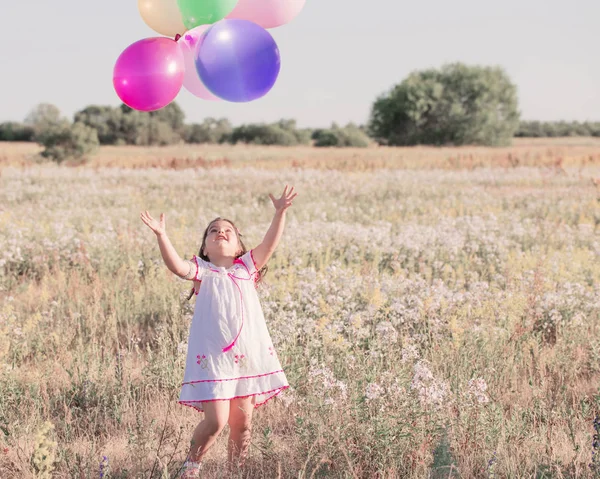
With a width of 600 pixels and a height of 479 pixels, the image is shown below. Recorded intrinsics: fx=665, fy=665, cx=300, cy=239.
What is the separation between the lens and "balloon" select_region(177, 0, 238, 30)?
3.97 m

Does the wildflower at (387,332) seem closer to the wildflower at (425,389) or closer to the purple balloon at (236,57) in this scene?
the wildflower at (425,389)

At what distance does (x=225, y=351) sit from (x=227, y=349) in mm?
15

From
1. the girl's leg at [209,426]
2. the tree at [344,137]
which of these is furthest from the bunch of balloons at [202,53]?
the tree at [344,137]

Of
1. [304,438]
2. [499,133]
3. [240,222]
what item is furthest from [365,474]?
[499,133]

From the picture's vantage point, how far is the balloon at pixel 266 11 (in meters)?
4.21

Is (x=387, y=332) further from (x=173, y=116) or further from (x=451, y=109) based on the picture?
(x=173, y=116)

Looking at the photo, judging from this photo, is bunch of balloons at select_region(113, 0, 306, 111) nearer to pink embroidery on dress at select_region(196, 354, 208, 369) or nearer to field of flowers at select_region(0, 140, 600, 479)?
pink embroidery on dress at select_region(196, 354, 208, 369)

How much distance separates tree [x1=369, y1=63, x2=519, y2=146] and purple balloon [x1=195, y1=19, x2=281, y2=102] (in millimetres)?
68731

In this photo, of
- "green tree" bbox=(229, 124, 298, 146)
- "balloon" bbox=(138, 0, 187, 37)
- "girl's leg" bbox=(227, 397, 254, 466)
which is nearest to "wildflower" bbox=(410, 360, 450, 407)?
"girl's leg" bbox=(227, 397, 254, 466)

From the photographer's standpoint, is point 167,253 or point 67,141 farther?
point 67,141

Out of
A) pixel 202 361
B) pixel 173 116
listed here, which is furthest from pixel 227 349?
pixel 173 116

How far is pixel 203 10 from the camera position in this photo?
399cm

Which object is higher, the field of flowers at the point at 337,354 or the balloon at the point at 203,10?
the balloon at the point at 203,10

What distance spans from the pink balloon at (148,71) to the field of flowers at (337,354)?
6.12 feet
